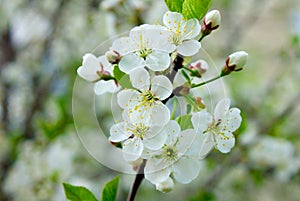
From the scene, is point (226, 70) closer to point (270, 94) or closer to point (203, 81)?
point (203, 81)

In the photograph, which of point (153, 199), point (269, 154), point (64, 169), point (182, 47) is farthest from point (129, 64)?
point (153, 199)

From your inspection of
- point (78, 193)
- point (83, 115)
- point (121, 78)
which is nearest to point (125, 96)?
point (121, 78)

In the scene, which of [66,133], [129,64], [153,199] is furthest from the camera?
[153,199]

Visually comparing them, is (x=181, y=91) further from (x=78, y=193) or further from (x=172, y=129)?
(x=78, y=193)

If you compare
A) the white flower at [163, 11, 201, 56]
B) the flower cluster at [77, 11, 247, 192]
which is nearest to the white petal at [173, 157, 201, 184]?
the flower cluster at [77, 11, 247, 192]

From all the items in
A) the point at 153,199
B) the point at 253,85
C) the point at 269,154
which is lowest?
the point at 153,199

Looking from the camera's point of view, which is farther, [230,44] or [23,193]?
[230,44]
